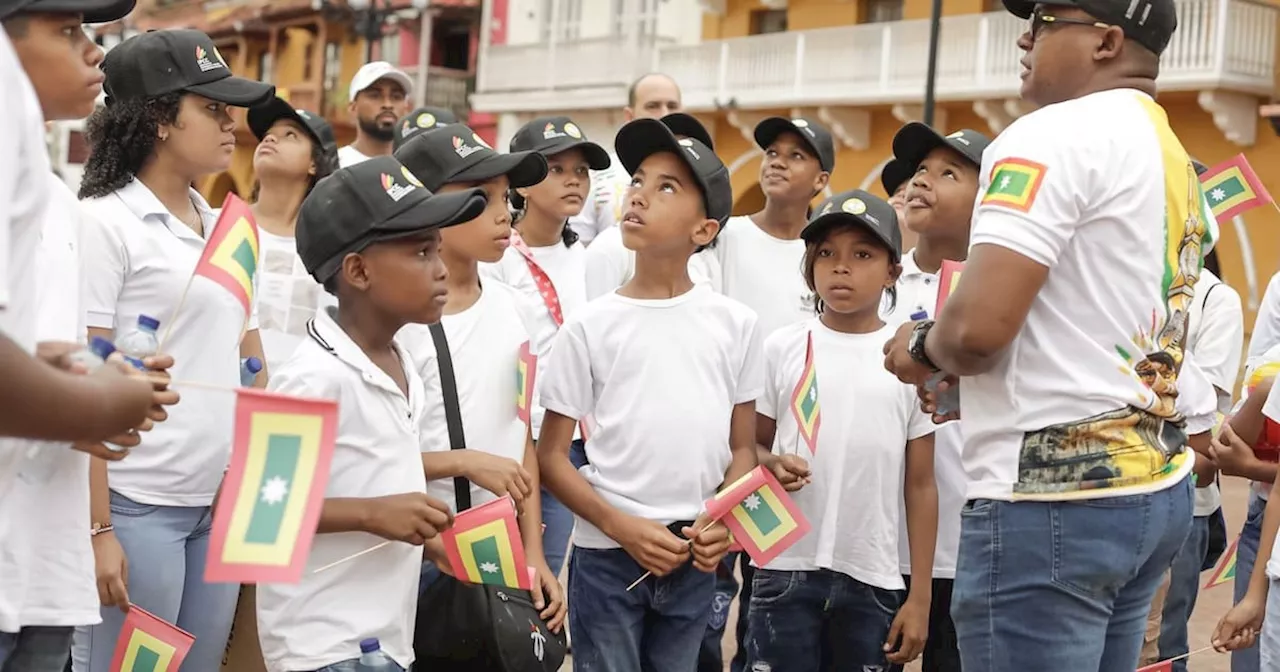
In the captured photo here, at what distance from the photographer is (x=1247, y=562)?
16.0 feet

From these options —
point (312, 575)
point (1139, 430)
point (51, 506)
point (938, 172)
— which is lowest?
point (312, 575)

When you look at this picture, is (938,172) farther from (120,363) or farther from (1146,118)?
(120,363)

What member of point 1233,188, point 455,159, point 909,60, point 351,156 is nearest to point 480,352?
point 455,159

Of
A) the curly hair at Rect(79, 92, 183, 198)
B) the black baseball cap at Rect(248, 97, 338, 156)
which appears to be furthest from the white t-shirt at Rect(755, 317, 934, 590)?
the black baseball cap at Rect(248, 97, 338, 156)

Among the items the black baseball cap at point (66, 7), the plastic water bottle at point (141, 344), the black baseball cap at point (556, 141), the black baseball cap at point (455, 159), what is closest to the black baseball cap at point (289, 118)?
the black baseball cap at point (556, 141)

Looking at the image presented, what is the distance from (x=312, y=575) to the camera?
3385 millimetres

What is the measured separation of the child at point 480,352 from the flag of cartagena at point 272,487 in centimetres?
124

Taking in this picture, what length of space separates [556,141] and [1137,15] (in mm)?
2912

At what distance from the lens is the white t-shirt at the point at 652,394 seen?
4.34 meters

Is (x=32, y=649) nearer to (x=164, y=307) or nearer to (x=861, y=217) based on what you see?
(x=164, y=307)

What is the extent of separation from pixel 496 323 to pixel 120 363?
191 centimetres

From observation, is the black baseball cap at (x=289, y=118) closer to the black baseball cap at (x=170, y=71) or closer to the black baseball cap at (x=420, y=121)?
the black baseball cap at (x=420, y=121)

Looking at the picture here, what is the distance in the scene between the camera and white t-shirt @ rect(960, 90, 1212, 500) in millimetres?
2936

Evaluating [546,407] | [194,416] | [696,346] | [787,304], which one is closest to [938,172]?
[787,304]
